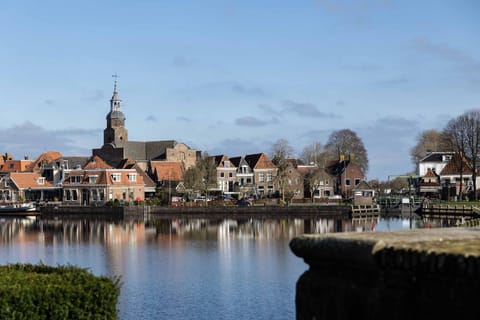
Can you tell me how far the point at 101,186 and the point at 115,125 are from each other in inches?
Answer: 1432

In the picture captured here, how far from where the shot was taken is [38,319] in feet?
39.4

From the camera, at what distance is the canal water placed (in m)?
27.3

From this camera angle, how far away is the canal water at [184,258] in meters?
27.3

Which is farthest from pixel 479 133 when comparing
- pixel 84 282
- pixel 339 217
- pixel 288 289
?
pixel 84 282

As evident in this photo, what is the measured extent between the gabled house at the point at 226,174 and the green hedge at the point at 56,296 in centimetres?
9850

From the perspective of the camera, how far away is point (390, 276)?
8.82 metres

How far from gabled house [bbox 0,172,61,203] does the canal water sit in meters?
29.8

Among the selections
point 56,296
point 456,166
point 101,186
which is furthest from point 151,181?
point 56,296

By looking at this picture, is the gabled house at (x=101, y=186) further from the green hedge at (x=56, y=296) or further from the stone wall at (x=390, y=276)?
the stone wall at (x=390, y=276)

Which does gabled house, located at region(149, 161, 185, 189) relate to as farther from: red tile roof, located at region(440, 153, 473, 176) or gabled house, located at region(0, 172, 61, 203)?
red tile roof, located at region(440, 153, 473, 176)

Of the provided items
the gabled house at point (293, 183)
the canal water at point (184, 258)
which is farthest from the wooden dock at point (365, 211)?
the gabled house at point (293, 183)

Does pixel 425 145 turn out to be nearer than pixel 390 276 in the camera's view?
No

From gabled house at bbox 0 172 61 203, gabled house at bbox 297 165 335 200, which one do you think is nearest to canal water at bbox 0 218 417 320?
gabled house at bbox 297 165 335 200

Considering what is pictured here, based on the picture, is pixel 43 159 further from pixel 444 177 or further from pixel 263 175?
pixel 444 177
